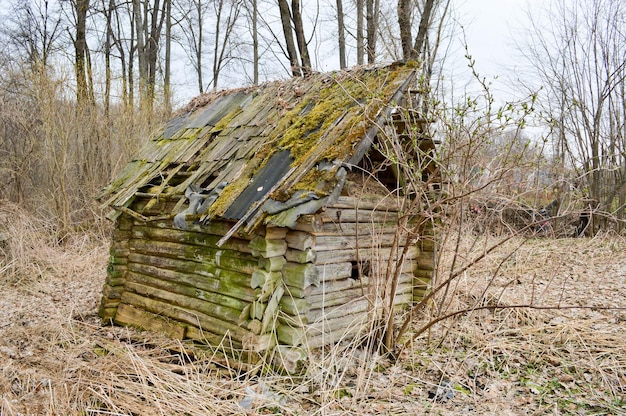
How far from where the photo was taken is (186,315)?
557cm

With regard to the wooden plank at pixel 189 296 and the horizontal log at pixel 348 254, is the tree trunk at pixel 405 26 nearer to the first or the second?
the horizontal log at pixel 348 254

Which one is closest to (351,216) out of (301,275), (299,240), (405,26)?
(299,240)

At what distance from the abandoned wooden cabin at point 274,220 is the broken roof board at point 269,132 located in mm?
21

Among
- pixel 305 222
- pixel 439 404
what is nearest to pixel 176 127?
pixel 305 222

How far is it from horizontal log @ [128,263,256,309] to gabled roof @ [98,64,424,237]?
33.3 inches

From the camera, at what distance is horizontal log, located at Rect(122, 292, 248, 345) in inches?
198

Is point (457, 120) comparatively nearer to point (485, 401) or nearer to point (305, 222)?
point (305, 222)

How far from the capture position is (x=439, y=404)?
4.30 meters

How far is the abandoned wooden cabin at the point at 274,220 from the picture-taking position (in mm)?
4637

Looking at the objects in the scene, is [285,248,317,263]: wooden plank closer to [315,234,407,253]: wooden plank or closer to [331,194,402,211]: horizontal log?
[315,234,407,253]: wooden plank

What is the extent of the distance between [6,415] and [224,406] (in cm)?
169

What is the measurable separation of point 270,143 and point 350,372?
268 cm

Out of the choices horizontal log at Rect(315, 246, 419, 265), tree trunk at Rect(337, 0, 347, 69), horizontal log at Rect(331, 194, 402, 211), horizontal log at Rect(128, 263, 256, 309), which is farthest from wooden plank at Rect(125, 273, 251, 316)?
tree trunk at Rect(337, 0, 347, 69)

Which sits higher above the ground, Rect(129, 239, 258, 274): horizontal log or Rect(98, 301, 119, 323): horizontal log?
Rect(129, 239, 258, 274): horizontal log
